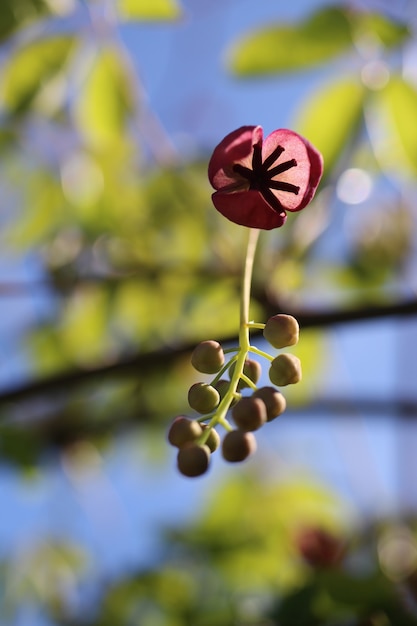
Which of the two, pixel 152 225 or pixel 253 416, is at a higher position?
pixel 253 416

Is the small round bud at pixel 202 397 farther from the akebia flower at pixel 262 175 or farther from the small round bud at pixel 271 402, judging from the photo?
the akebia flower at pixel 262 175

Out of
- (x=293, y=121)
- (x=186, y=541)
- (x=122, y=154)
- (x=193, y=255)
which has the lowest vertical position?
(x=186, y=541)

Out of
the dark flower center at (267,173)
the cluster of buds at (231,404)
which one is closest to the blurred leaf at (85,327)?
the dark flower center at (267,173)

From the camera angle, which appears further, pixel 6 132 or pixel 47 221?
pixel 47 221

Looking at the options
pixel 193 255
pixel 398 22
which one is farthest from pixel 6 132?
pixel 398 22

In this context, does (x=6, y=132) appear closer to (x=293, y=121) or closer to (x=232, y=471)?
(x=293, y=121)

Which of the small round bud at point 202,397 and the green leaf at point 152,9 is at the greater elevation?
the green leaf at point 152,9

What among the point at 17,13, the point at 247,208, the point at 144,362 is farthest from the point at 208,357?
the point at 17,13
